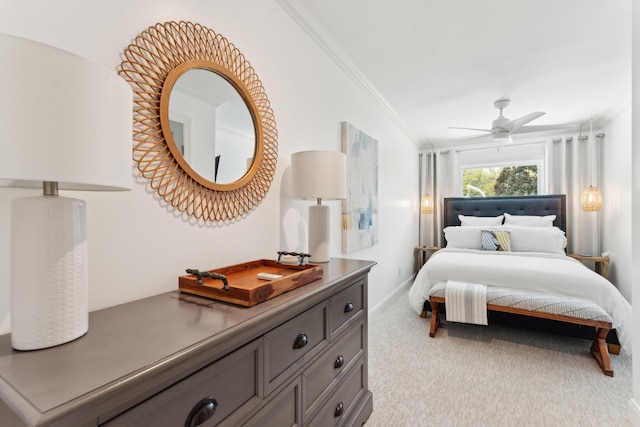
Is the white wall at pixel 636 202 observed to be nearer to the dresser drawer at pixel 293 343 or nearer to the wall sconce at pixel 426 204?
the dresser drawer at pixel 293 343

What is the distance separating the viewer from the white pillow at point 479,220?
445 cm

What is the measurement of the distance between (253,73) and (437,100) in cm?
256

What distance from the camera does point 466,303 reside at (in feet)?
8.66

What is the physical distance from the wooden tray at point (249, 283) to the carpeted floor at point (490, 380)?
1.07 meters

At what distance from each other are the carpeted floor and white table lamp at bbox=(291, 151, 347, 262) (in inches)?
41.9

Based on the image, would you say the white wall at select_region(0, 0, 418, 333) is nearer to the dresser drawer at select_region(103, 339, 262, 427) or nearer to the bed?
the dresser drawer at select_region(103, 339, 262, 427)

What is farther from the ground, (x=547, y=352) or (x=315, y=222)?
(x=315, y=222)

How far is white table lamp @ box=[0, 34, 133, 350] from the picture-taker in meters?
0.51

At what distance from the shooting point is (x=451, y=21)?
6.61 feet

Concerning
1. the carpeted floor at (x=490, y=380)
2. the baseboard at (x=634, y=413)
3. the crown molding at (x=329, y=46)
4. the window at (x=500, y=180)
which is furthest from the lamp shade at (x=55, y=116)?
the window at (x=500, y=180)

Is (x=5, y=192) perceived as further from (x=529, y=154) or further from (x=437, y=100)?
(x=529, y=154)

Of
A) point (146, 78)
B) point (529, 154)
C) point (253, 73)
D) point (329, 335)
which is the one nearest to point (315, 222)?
point (329, 335)

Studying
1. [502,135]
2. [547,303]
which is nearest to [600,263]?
[502,135]

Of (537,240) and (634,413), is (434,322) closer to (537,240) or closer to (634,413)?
(634,413)
